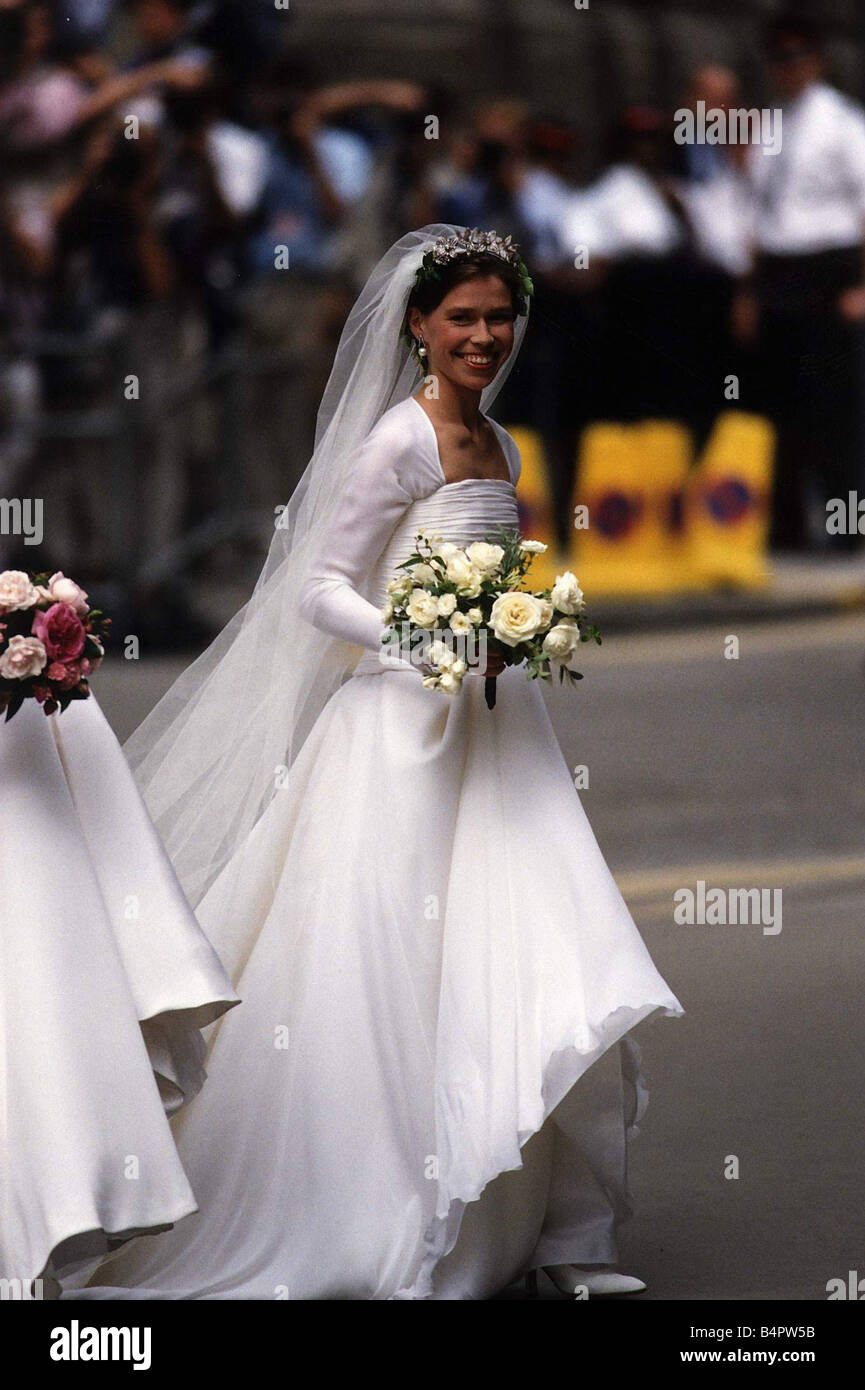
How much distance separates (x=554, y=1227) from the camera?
5.08 metres

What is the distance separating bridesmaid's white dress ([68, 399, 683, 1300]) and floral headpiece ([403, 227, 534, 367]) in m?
0.29

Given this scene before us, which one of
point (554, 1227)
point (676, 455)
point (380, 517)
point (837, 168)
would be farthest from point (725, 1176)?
point (676, 455)

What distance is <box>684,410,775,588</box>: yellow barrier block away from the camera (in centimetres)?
1484

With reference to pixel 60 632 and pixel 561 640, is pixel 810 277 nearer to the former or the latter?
pixel 561 640

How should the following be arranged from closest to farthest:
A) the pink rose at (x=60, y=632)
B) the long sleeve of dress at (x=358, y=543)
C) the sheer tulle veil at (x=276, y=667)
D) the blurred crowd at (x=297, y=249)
Result: the pink rose at (x=60, y=632) < the long sleeve of dress at (x=358, y=543) < the sheer tulle veil at (x=276, y=667) < the blurred crowd at (x=297, y=249)

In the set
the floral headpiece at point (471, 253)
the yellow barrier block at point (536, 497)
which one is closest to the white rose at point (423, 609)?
the floral headpiece at point (471, 253)

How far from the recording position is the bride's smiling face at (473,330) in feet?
17.1

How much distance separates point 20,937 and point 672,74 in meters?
17.2

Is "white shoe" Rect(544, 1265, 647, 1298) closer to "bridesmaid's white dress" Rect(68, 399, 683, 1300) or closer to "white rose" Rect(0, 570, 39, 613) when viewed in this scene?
"bridesmaid's white dress" Rect(68, 399, 683, 1300)

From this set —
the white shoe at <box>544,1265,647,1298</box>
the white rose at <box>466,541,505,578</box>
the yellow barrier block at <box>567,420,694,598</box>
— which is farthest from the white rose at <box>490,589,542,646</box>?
the yellow barrier block at <box>567,420,694,598</box>

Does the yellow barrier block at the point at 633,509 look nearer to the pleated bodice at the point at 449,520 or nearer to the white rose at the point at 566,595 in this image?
the pleated bodice at the point at 449,520

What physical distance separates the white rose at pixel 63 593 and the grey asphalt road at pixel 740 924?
1741mm

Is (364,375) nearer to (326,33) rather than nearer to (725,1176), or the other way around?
(725,1176)
